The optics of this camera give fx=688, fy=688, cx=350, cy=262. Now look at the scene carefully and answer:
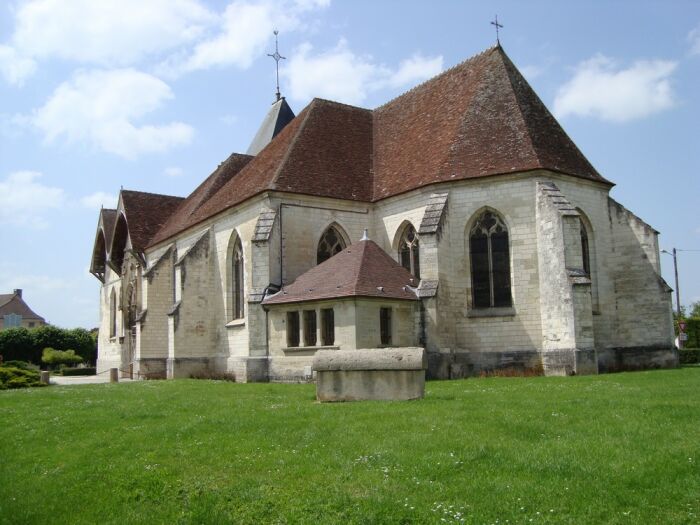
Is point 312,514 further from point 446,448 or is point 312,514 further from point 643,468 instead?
point 643,468

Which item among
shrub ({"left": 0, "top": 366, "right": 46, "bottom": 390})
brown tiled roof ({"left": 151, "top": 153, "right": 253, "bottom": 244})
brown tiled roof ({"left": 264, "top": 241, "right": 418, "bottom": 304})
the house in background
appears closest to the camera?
brown tiled roof ({"left": 264, "top": 241, "right": 418, "bottom": 304})

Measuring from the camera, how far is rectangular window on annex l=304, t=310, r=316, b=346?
23.5 m

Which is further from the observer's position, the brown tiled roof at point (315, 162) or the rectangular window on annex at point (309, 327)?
the brown tiled roof at point (315, 162)

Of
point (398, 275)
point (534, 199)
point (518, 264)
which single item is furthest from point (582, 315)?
point (398, 275)

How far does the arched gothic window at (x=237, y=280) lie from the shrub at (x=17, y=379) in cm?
828

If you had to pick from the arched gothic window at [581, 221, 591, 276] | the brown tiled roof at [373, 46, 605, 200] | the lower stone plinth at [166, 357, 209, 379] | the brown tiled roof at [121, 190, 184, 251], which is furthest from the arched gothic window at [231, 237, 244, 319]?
the arched gothic window at [581, 221, 591, 276]

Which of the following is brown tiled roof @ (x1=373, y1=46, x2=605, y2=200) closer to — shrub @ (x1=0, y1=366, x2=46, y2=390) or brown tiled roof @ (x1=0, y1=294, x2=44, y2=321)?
shrub @ (x1=0, y1=366, x2=46, y2=390)

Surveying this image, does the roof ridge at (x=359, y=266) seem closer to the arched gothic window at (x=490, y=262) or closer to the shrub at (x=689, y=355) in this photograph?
the arched gothic window at (x=490, y=262)

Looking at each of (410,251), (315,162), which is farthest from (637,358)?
(315,162)

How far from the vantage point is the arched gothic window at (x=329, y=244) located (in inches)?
1080

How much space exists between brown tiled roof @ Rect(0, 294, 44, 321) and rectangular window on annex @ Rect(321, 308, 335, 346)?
98.7 m

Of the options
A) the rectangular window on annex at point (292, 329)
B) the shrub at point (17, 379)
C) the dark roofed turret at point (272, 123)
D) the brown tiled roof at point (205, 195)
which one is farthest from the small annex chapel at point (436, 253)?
the dark roofed turret at point (272, 123)

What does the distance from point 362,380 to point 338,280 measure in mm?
8833

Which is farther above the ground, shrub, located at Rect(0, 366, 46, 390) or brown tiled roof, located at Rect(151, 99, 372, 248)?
brown tiled roof, located at Rect(151, 99, 372, 248)
